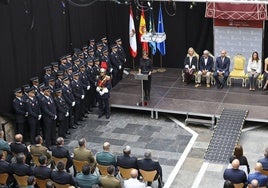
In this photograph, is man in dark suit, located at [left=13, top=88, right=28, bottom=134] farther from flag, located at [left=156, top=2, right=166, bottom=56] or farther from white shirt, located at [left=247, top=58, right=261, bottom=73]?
white shirt, located at [left=247, top=58, right=261, bottom=73]

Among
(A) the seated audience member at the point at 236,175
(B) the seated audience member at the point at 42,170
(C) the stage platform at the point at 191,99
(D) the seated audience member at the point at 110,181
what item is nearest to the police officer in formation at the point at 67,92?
(C) the stage platform at the point at 191,99

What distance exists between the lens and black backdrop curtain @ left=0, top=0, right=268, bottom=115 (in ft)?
47.2

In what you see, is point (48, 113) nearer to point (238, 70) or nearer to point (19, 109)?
point (19, 109)

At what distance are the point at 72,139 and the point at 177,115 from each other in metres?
3.32

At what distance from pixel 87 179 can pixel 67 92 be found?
16.6 ft

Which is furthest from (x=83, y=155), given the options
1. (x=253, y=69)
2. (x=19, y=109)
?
(x=253, y=69)

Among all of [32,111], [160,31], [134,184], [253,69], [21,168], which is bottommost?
[134,184]

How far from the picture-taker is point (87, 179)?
34.3ft

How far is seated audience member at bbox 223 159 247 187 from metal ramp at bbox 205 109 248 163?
116 inches

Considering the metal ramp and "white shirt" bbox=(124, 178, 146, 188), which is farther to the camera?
the metal ramp

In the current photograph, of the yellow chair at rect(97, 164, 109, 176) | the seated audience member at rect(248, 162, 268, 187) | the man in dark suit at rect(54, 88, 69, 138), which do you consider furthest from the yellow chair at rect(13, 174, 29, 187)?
the seated audience member at rect(248, 162, 268, 187)

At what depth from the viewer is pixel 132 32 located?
19.2 metres

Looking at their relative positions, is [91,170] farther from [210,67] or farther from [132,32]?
[132,32]

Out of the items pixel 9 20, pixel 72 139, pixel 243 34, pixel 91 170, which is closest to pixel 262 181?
pixel 91 170
